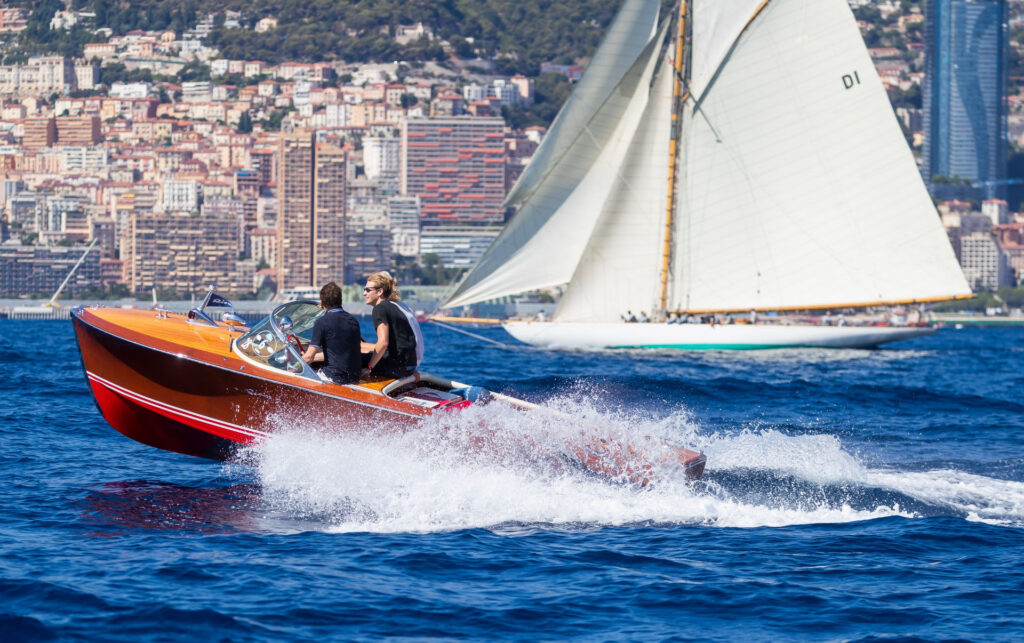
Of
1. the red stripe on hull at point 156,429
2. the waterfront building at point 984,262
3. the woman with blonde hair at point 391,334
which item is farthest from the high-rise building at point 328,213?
the woman with blonde hair at point 391,334

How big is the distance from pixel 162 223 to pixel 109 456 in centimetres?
16024

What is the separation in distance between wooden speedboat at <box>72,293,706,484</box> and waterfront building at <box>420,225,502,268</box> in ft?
574

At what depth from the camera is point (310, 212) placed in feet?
583

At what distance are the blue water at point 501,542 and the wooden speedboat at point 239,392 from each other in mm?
209

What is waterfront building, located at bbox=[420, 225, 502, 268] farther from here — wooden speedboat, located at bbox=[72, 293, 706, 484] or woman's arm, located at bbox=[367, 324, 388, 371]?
woman's arm, located at bbox=[367, 324, 388, 371]

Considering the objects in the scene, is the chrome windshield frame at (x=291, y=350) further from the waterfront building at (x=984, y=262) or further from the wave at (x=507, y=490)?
the waterfront building at (x=984, y=262)

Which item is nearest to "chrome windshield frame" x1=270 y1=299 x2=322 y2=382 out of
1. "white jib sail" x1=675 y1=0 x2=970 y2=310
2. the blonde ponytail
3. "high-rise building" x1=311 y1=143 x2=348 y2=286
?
the blonde ponytail

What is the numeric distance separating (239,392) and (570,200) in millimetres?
30436

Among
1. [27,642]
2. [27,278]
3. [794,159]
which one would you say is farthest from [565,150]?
[27,278]

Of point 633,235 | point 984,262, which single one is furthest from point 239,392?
point 984,262

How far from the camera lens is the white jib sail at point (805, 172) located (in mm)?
41656

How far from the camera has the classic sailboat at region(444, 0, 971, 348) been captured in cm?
4175

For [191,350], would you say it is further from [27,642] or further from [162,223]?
[162,223]

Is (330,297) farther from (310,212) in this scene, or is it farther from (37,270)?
(310,212)
